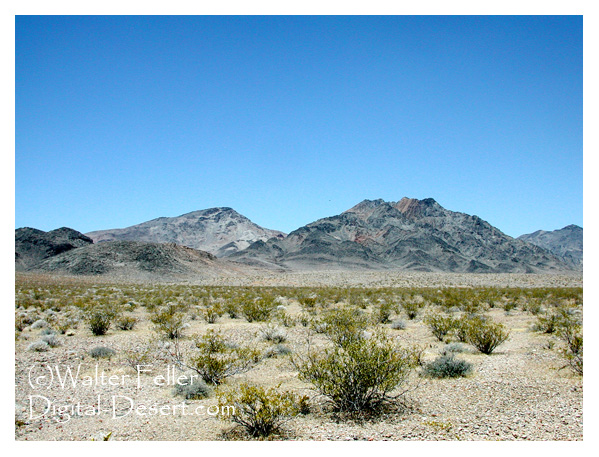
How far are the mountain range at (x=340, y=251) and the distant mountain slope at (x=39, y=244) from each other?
19 centimetres

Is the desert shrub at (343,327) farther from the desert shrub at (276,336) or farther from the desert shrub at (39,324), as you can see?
the desert shrub at (39,324)

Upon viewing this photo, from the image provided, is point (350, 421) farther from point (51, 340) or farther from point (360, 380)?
point (51, 340)

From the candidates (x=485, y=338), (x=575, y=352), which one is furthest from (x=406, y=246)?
(x=575, y=352)

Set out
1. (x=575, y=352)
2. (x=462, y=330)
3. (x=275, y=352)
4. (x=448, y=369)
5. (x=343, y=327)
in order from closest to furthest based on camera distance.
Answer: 1. (x=448, y=369)
2. (x=575, y=352)
3. (x=275, y=352)
4. (x=343, y=327)
5. (x=462, y=330)

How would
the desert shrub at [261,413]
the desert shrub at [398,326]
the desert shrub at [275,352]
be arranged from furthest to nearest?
the desert shrub at [398,326] < the desert shrub at [275,352] < the desert shrub at [261,413]

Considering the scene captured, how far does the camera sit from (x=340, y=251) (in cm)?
13612

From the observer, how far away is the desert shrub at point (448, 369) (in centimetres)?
951

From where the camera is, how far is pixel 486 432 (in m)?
Result: 6.20

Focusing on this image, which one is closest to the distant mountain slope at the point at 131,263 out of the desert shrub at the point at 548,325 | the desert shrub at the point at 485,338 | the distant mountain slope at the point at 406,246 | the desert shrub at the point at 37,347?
the distant mountain slope at the point at 406,246

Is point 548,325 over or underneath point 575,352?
underneath

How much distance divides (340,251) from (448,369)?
127m

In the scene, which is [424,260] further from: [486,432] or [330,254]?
[486,432]
